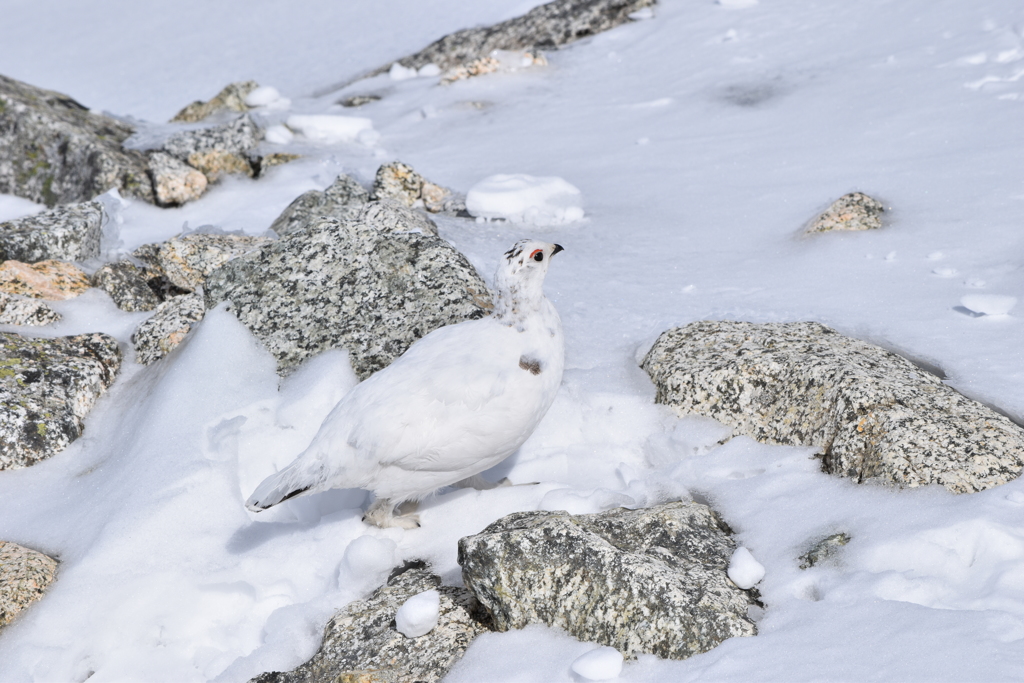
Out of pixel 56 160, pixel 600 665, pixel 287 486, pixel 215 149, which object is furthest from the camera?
pixel 215 149

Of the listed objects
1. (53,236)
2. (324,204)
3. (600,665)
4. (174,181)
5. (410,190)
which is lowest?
(600,665)

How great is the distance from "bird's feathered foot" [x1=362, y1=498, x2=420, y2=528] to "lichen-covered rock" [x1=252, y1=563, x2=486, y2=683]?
439 millimetres

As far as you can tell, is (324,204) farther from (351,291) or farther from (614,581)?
(614,581)

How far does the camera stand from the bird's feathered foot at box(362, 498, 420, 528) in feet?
12.2

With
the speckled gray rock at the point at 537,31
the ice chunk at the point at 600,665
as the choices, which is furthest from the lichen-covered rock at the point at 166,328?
the speckled gray rock at the point at 537,31

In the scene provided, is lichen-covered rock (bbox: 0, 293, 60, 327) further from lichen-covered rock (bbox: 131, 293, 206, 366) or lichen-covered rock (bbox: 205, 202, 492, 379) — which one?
lichen-covered rock (bbox: 205, 202, 492, 379)

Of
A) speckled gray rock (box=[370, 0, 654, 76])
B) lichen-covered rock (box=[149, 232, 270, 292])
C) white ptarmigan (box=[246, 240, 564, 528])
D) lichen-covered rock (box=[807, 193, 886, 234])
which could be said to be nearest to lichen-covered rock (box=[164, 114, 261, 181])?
lichen-covered rock (box=[149, 232, 270, 292])

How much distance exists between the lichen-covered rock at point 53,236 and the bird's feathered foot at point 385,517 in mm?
3761

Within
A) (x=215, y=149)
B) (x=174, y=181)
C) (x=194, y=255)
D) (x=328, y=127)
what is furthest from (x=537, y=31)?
(x=194, y=255)

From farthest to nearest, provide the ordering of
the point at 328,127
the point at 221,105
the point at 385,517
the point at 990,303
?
1. the point at 221,105
2. the point at 328,127
3. the point at 990,303
4. the point at 385,517

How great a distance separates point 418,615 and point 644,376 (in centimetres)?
212

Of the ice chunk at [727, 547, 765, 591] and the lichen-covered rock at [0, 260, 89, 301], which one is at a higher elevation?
the lichen-covered rock at [0, 260, 89, 301]

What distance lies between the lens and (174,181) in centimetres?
742

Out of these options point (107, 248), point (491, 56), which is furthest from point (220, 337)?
point (491, 56)
